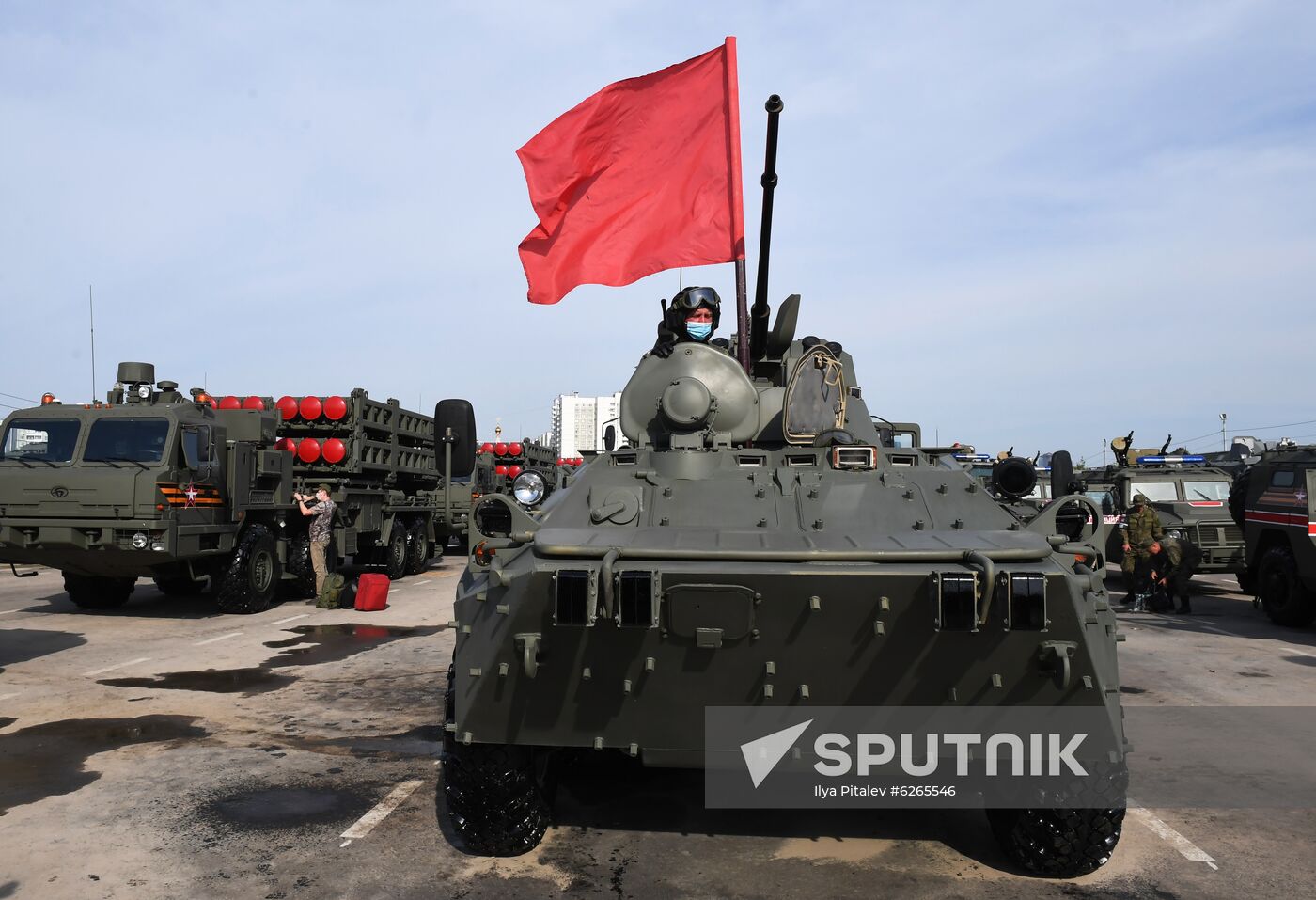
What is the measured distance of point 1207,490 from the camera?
16438 mm

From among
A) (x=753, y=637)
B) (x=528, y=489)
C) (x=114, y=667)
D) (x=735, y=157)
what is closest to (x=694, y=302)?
(x=528, y=489)

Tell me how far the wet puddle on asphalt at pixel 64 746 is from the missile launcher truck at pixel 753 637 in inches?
100

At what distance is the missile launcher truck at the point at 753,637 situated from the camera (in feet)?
12.9

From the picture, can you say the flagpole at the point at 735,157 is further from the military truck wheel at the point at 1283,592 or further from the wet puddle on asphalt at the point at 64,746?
the military truck wheel at the point at 1283,592

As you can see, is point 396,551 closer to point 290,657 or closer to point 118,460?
point 118,460

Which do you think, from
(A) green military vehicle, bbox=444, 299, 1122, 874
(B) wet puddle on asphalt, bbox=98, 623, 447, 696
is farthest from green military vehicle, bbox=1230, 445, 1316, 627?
(B) wet puddle on asphalt, bbox=98, 623, 447, 696

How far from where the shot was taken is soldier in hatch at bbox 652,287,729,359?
655 centimetres

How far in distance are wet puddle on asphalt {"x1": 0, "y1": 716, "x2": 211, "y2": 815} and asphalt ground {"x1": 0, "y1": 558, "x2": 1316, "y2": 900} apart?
0.8 inches

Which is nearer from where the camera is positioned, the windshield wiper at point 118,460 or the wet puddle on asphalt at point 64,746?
the wet puddle on asphalt at point 64,746

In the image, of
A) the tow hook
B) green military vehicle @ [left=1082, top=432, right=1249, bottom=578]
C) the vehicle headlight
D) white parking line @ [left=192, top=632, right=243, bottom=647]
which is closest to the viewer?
the tow hook

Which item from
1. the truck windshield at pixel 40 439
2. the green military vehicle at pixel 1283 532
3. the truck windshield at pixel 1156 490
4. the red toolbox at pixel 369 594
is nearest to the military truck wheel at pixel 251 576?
the red toolbox at pixel 369 594

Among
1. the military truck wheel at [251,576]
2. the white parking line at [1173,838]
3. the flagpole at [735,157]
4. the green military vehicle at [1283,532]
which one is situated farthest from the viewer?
the military truck wheel at [251,576]

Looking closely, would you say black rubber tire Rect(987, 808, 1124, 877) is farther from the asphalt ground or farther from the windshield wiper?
the windshield wiper

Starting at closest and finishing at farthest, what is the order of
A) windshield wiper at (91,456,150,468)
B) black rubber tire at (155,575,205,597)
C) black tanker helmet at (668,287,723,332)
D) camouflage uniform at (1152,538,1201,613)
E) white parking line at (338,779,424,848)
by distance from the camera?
white parking line at (338,779,424,848) → black tanker helmet at (668,287,723,332) → windshield wiper at (91,456,150,468) → camouflage uniform at (1152,538,1201,613) → black rubber tire at (155,575,205,597)
